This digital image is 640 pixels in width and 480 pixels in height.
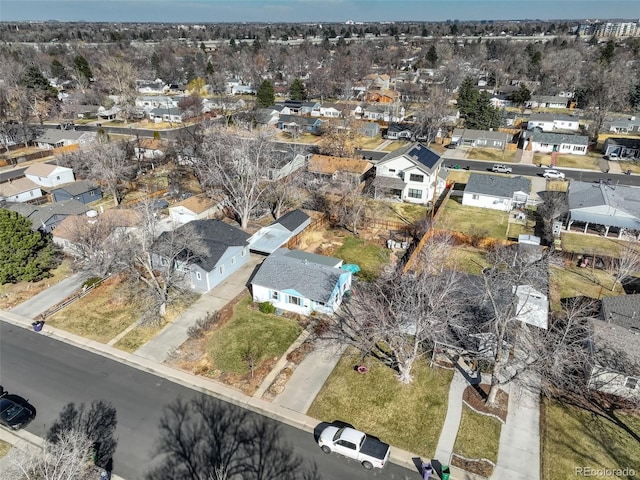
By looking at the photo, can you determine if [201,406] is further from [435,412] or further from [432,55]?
[432,55]

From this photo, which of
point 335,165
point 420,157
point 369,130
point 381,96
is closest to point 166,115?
point 369,130

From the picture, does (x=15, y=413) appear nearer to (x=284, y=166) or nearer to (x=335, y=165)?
(x=284, y=166)

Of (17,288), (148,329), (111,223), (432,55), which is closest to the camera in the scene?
(148,329)

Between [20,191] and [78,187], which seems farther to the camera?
[78,187]

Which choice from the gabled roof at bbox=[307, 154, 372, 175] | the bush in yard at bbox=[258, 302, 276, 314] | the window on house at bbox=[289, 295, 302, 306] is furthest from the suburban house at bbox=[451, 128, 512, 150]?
the bush in yard at bbox=[258, 302, 276, 314]

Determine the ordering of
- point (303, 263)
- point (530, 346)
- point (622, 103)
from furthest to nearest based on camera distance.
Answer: point (622, 103) → point (303, 263) → point (530, 346)

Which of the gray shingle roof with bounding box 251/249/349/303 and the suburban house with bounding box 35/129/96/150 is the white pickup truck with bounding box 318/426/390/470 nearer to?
the gray shingle roof with bounding box 251/249/349/303

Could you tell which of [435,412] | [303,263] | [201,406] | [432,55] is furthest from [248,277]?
[432,55]
